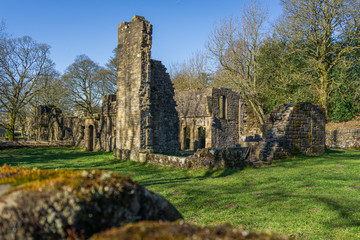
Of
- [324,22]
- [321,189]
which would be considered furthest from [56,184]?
[324,22]

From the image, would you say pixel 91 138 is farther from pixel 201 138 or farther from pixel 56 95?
pixel 56 95

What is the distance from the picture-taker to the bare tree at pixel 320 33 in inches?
870

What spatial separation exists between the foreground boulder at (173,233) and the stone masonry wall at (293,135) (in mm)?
11249

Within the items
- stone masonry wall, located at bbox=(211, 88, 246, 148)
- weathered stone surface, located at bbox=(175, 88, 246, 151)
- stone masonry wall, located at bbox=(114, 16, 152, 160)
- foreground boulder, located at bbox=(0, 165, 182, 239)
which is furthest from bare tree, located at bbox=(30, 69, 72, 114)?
foreground boulder, located at bbox=(0, 165, 182, 239)

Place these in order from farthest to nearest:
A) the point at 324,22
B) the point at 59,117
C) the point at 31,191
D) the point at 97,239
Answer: the point at 59,117, the point at 324,22, the point at 31,191, the point at 97,239

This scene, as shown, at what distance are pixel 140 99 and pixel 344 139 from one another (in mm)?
15539

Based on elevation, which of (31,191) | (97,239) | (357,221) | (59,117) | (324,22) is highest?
(324,22)

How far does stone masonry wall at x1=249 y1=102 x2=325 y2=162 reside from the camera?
1265 centimetres

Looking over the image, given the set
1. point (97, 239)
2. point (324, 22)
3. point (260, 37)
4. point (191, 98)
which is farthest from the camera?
point (191, 98)

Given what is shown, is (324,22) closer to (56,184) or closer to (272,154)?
(272,154)

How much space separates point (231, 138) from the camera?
30.3 meters

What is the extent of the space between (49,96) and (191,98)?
19092 millimetres

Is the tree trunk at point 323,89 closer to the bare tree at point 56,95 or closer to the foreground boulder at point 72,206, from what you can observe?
the foreground boulder at point 72,206

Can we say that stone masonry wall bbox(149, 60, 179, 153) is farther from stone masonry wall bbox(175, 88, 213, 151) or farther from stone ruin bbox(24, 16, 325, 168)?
stone masonry wall bbox(175, 88, 213, 151)
